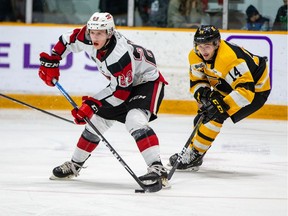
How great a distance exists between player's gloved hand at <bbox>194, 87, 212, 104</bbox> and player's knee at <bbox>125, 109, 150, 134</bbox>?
0.62 metres

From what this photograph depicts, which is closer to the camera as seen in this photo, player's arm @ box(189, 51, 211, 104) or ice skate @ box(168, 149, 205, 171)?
player's arm @ box(189, 51, 211, 104)

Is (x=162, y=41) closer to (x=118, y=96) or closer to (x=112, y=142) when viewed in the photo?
(x=112, y=142)

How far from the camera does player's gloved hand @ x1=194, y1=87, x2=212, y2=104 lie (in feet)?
16.5

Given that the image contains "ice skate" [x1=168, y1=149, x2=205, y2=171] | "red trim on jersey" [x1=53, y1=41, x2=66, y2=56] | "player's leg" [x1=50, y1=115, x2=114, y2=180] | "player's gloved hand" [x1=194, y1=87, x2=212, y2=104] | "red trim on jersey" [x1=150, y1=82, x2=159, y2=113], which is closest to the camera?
"red trim on jersey" [x1=150, y1=82, x2=159, y2=113]

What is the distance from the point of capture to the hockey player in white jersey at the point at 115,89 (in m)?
4.40

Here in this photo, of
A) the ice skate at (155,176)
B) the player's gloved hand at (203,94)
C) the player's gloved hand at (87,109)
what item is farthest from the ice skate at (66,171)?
the player's gloved hand at (203,94)

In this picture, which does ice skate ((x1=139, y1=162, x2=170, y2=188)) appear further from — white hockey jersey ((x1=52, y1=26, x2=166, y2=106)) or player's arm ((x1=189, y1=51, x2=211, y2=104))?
player's arm ((x1=189, y1=51, x2=211, y2=104))

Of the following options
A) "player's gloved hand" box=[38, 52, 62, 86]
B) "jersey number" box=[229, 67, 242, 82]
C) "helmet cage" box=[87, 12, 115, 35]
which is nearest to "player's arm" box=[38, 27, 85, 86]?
"player's gloved hand" box=[38, 52, 62, 86]

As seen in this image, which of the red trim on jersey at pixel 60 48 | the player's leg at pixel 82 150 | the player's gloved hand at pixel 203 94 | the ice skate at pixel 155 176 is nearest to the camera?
the ice skate at pixel 155 176

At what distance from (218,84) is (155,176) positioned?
0.97m

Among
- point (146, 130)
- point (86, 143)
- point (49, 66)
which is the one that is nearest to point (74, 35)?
point (49, 66)

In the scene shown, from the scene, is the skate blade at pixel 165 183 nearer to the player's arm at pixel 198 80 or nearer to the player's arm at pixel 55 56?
the player's arm at pixel 198 80

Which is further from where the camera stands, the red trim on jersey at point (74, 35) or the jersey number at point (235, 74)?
the jersey number at point (235, 74)

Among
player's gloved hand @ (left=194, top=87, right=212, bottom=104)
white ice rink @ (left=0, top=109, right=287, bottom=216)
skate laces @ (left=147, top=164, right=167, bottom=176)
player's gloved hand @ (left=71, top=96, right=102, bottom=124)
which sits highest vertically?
player's gloved hand @ (left=71, top=96, right=102, bottom=124)
